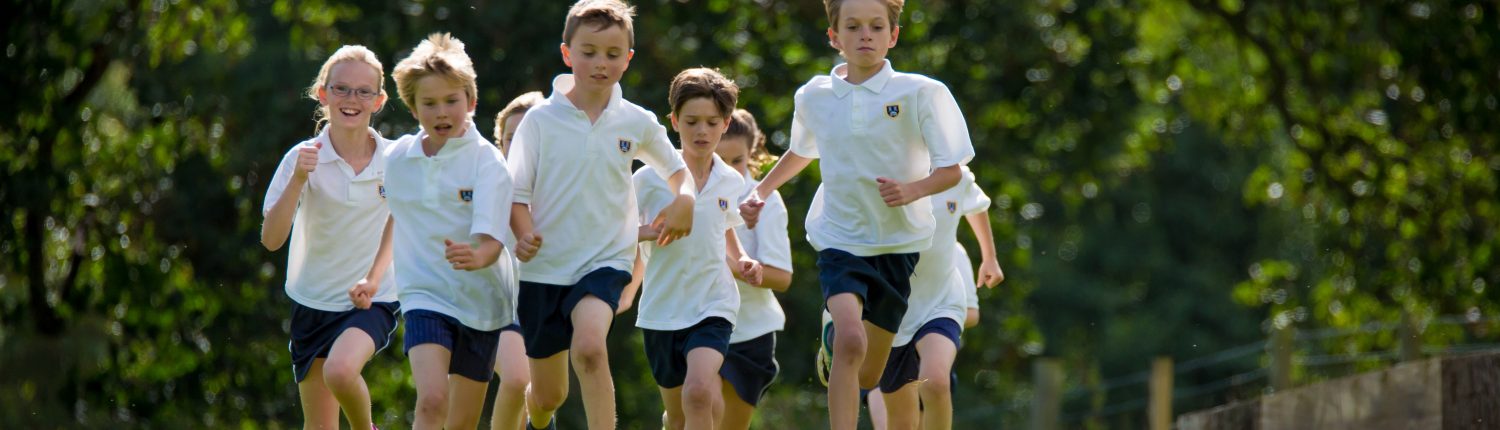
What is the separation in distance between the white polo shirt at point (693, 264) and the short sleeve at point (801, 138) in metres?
0.30

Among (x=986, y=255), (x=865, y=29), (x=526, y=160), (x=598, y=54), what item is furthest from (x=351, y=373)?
(x=986, y=255)

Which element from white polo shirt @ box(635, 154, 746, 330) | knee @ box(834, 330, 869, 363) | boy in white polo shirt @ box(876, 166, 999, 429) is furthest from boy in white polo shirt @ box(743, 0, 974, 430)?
boy in white polo shirt @ box(876, 166, 999, 429)

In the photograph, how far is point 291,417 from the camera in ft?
57.6

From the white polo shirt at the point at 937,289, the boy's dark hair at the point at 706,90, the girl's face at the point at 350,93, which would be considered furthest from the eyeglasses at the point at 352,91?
the white polo shirt at the point at 937,289

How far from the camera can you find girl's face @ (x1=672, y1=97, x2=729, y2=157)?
25.3ft

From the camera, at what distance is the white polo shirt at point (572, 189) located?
701 cm

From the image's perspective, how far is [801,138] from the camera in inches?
305

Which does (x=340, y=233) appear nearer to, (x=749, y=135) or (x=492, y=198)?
(x=492, y=198)

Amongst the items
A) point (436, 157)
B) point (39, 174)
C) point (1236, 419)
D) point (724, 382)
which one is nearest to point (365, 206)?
point (436, 157)

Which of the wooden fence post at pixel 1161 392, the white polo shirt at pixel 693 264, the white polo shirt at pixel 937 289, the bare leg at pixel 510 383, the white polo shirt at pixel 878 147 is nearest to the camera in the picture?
the white polo shirt at pixel 878 147

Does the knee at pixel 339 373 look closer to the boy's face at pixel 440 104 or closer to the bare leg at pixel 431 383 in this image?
the bare leg at pixel 431 383

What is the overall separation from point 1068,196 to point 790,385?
10.9ft

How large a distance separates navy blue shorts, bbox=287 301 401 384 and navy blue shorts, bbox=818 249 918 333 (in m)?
1.63

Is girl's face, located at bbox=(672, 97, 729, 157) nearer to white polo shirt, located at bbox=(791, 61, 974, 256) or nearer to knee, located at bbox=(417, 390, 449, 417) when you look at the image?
white polo shirt, located at bbox=(791, 61, 974, 256)
